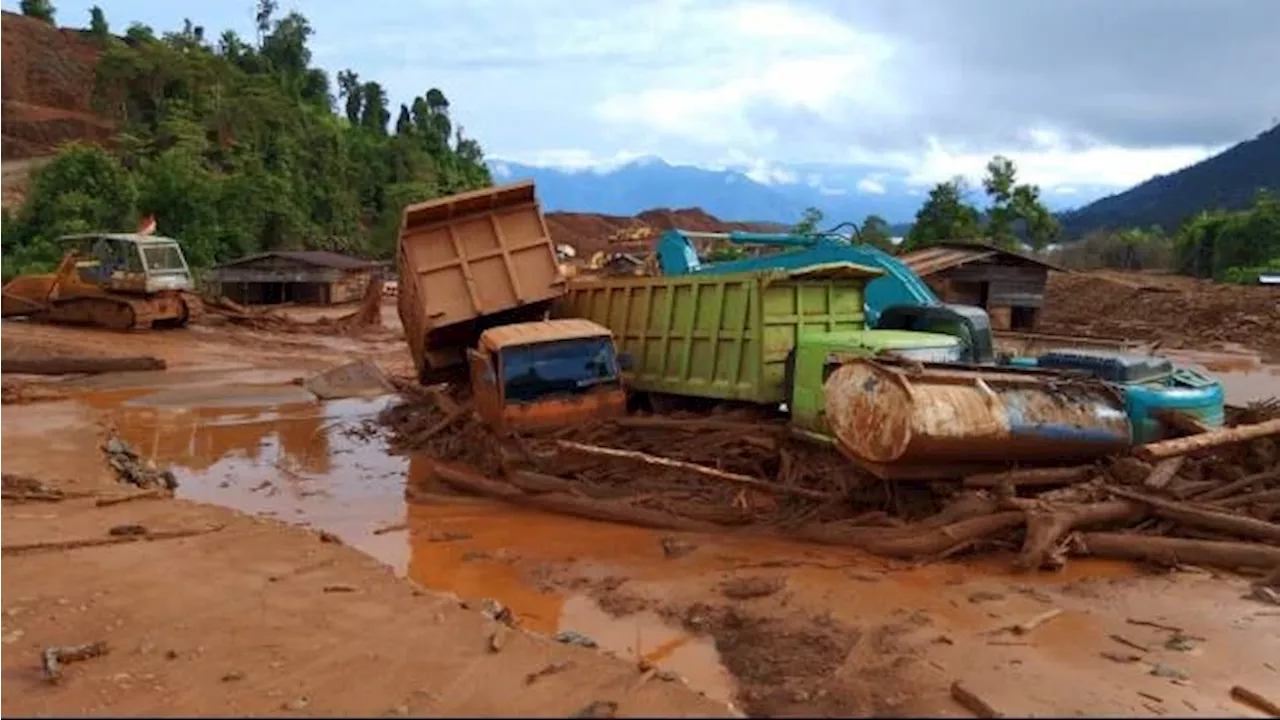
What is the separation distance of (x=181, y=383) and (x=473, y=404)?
1036 cm

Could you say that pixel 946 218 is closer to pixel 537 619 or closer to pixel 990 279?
pixel 990 279

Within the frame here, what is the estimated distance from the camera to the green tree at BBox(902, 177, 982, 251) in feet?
141

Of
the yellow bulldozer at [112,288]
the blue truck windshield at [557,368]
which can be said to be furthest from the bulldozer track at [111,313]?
the blue truck windshield at [557,368]

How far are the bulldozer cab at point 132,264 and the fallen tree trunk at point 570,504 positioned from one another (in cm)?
1861

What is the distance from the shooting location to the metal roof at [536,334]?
12922 mm

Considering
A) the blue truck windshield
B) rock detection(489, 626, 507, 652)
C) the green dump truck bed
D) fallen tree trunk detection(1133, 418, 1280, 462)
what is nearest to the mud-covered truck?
the blue truck windshield

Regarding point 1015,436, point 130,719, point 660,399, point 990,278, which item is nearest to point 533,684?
point 130,719

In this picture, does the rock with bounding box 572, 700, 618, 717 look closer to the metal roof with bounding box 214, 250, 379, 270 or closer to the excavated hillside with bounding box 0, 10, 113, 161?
the metal roof with bounding box 214, 250, 379, 270

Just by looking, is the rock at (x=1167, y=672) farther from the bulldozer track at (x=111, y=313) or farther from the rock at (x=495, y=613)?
the bulldozer track at (x=111, y=313)

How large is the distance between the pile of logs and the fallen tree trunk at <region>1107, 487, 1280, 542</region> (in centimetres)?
1

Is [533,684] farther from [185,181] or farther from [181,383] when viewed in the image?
[185,181]

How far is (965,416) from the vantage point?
30.3 feet

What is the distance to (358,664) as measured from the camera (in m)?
5.52

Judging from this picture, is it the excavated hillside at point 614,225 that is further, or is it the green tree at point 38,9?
the green tree at point 38,9
